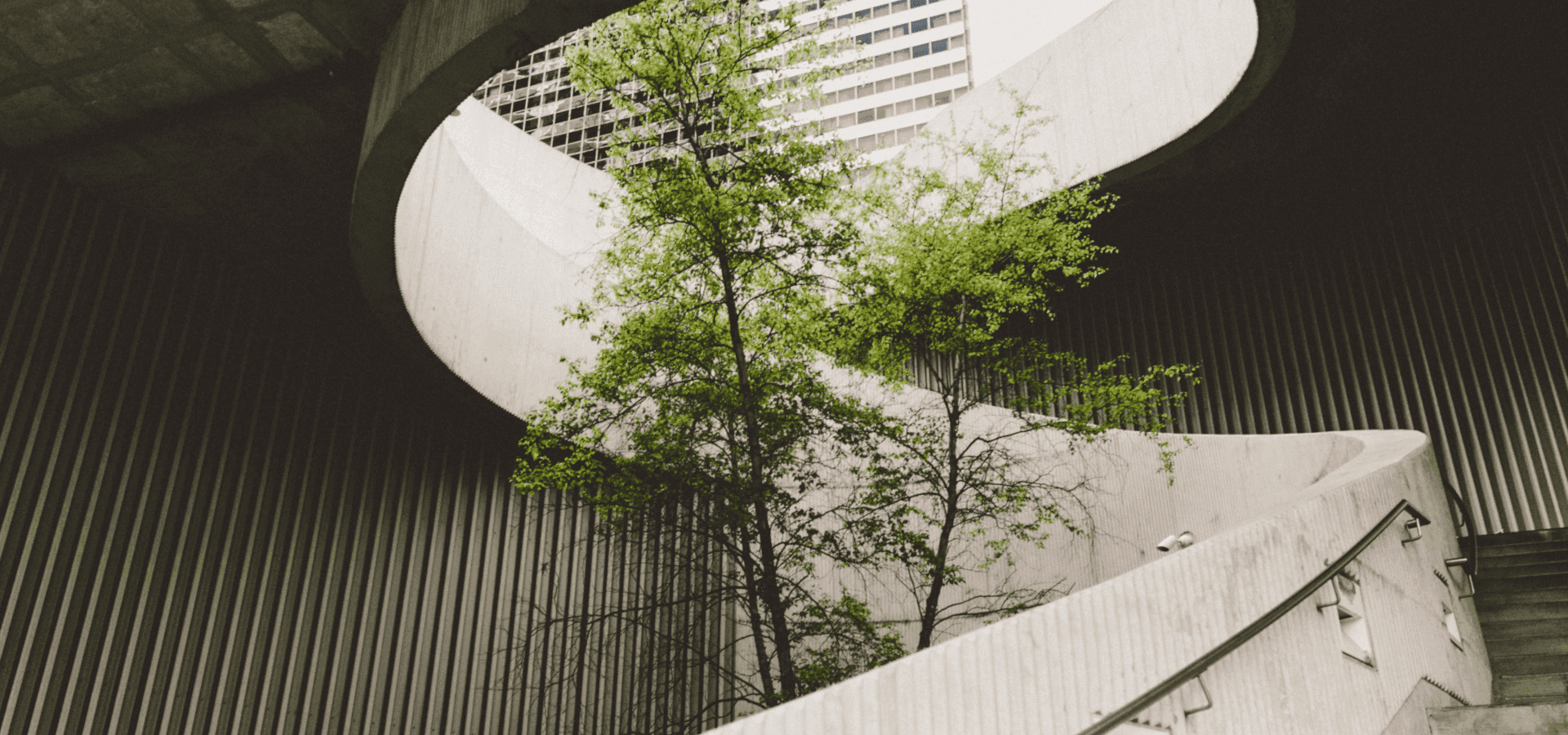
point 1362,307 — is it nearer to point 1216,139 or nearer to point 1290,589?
point 1216,139

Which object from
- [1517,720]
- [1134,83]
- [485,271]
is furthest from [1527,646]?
[485,271]

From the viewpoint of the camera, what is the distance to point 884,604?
10.4 m

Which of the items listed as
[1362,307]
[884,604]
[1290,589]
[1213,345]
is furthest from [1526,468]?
[1290,589]

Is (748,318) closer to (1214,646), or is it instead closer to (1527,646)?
(1527,646)

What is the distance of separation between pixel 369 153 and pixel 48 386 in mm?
2612

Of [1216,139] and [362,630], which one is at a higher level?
[1216,139]

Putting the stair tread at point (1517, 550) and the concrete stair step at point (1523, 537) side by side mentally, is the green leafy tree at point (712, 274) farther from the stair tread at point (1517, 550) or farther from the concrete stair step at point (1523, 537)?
the concrete stair step at point (1523, 537)

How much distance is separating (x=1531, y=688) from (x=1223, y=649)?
3031 mm

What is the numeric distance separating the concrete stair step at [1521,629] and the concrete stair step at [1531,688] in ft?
2.20

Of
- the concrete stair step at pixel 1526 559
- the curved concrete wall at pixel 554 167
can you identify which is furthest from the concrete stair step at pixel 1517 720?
the curved concrete wall at pixel 554 167

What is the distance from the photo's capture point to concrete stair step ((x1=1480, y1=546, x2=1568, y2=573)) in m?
5.64

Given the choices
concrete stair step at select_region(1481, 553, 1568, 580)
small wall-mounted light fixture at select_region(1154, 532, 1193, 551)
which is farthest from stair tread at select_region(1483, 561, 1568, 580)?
small wall-mounted light fixture at select_region(1154, 532, 1193, 551)

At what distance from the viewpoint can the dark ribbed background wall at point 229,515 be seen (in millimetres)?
5590

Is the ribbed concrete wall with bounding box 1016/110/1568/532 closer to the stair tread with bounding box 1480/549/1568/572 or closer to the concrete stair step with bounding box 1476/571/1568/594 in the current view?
the stair tread with bounding box 1480/549/1568/572
